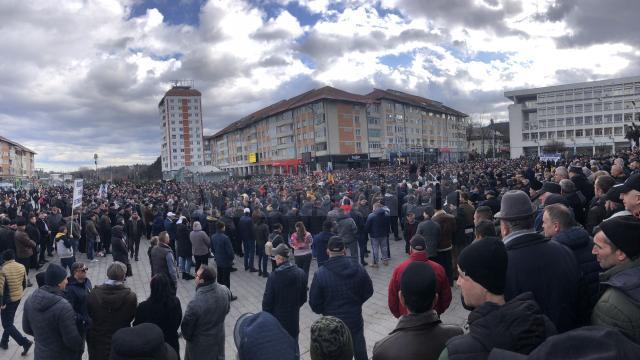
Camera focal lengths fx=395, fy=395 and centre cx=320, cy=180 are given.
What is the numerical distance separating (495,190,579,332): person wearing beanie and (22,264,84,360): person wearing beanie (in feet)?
14.8

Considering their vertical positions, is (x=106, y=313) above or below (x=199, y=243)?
above

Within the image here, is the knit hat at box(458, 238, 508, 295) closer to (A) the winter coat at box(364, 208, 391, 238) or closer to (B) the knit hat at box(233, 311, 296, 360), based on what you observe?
(B) the knit hat at box(233, 311, 296, 360)

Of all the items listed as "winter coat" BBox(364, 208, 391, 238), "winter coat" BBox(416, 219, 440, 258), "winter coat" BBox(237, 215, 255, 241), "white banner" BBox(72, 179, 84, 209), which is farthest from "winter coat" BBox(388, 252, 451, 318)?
"white banner" BBox(72, 179, 84, 209)

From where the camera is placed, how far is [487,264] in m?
2.17

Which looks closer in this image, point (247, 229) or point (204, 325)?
point (204, 325)

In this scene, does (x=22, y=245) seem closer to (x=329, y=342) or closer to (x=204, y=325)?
(x=204, y=325)

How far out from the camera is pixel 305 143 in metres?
71.8

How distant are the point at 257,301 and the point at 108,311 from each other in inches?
165

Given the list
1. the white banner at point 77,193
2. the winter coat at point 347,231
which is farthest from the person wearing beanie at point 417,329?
the white banner at point 77,193

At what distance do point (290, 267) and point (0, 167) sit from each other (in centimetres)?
11978

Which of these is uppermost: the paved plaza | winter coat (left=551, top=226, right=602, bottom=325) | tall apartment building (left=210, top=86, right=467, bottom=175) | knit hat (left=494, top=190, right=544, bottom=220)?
tall apartment building (left=210, top=86, right=467, bottom=175)

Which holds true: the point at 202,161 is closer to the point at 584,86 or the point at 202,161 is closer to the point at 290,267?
the point at 584,86

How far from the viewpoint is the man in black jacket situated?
4785 mm

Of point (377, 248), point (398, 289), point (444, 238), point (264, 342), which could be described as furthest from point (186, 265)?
point (264, 342)
